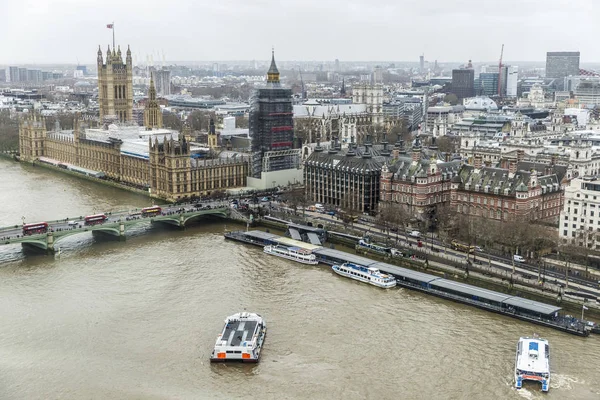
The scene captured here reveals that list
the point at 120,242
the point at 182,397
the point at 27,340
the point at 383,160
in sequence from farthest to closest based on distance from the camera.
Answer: the point at 383,160 → the point at 120,242 → the point at 27,340 → the point at 182,397

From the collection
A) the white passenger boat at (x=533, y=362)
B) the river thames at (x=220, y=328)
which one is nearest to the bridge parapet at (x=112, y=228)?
the river thames at (x=220, y=328)

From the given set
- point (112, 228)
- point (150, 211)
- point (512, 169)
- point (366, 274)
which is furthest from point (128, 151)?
point (512, 169)

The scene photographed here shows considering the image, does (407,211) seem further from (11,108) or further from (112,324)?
(11,108)

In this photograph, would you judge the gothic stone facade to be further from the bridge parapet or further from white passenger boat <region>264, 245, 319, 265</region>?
white passenger boat <region>264, 245, 319, 265</region>

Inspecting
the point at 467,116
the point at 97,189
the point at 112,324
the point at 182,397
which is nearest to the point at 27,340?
the point at 112,324

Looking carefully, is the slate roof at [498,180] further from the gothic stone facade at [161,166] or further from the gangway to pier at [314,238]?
the gothic stone facade at [161,166]

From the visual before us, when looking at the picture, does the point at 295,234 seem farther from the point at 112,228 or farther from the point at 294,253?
the point at 112,228
